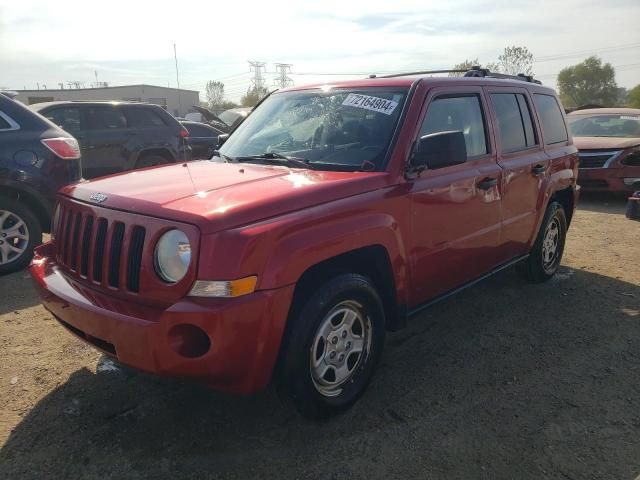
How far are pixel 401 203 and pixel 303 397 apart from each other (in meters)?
1.23

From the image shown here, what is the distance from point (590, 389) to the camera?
3.22 metres

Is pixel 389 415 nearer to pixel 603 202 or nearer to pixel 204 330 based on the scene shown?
pixel 204 330

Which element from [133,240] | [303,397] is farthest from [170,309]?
[303,397]

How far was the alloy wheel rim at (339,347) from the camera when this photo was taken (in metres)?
2.73

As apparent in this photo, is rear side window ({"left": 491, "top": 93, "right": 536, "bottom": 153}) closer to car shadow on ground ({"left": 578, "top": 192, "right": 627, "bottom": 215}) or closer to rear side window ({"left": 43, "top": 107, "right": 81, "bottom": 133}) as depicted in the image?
car shadow on ground ({"left": 578, "top": 192, "right": 627, "bottom": 215})

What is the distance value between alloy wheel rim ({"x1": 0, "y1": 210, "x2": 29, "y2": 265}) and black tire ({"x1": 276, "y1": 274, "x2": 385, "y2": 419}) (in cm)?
372

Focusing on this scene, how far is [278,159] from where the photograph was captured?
11.0ft

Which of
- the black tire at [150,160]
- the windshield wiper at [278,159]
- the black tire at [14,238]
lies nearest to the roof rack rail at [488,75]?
the windshield wiper at [278,159]

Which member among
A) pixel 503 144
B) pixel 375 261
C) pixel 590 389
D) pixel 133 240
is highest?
pixel 503 144

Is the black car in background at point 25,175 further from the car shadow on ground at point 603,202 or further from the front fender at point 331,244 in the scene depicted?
the car shadow on ground at point 603,202

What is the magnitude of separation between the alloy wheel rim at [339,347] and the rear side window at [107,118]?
6722 millimetres

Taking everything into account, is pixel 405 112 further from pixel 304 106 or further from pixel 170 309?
pixel 170 309

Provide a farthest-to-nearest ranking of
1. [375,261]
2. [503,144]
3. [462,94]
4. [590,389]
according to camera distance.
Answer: [503,144]
[462,94]
[590,389]
[375,261]

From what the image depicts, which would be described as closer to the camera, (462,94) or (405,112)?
(405,112)
